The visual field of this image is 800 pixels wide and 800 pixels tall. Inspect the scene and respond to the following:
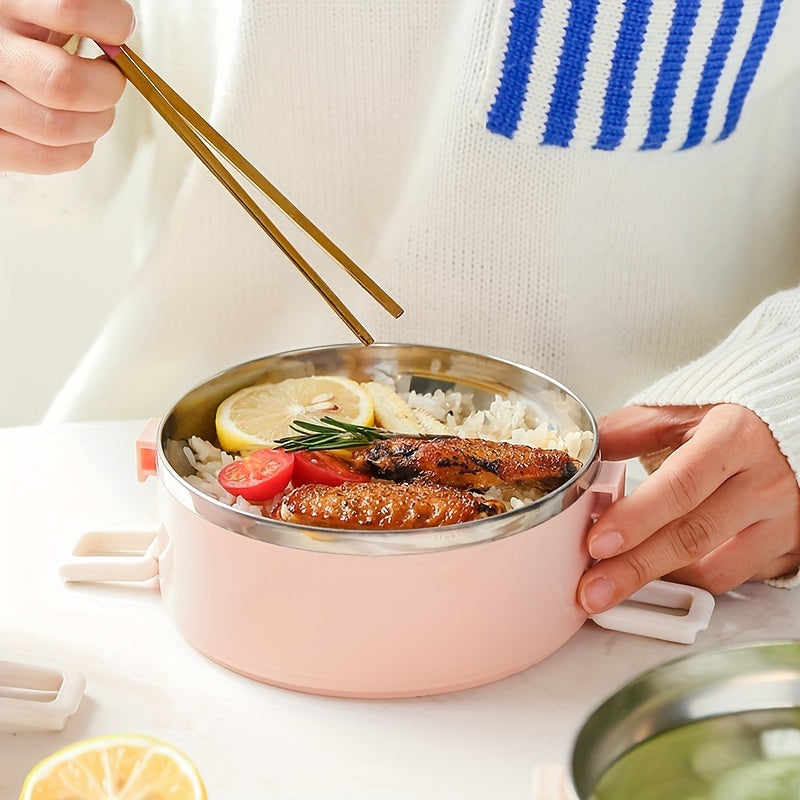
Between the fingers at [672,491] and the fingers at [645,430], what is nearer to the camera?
the fingers at [672,491]

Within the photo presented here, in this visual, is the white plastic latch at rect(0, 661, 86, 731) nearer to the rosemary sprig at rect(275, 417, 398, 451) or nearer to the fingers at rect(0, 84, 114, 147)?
the rosemary sprig at rect(275, 417, 398, 451)

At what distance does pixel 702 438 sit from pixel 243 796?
1.61 feet

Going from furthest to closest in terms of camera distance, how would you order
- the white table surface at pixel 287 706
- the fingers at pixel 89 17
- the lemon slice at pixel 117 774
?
the fingers at pixel 89 17 → the white table surface at pixel 287 706 → the lemon slice at pixel 117 774

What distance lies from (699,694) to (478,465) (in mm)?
248

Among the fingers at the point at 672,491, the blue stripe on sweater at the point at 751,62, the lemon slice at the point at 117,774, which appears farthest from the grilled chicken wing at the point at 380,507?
the blue stripe on sweater at the point at 751,62

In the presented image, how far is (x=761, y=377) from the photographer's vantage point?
1026 millimetres

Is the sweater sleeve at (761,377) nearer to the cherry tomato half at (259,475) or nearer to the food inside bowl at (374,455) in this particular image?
the food inside bowl at (374,455)

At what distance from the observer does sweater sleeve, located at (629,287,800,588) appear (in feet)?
3.25

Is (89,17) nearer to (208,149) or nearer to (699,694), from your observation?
(208,149)

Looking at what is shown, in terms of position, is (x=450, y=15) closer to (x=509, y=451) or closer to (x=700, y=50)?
(x=700, y=50)

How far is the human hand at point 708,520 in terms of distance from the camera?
35.1 inches

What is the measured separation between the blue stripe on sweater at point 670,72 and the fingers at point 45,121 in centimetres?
61

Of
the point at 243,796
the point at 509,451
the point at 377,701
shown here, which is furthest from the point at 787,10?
the point at 243,796

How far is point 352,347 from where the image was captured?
1089mm
